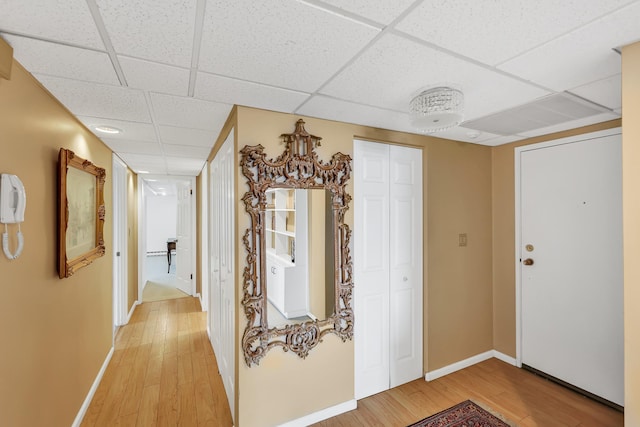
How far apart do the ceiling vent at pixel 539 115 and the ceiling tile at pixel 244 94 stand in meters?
1.45

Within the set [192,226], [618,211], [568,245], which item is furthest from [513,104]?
[192,226]

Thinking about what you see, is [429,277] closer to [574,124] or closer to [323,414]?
[323,414]

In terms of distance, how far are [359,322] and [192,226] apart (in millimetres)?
3862

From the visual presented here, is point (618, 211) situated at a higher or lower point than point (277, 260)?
higher

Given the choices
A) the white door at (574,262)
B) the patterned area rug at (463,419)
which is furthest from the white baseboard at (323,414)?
the white door at (574,262)

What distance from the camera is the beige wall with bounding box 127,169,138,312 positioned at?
14.3 feet

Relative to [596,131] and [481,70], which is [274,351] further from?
[596,131]

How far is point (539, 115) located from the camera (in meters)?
2.19

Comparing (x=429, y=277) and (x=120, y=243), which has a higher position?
(x=120, y=243)

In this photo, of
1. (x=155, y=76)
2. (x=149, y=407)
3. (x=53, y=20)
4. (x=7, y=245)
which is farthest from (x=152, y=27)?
(x=149, y=407)

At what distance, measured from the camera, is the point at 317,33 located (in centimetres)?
117

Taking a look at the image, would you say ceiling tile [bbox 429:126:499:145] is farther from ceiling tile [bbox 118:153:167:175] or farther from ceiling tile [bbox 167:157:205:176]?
ceiling tile [bbox 118:153:167:175]

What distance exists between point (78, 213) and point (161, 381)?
167 centimetres

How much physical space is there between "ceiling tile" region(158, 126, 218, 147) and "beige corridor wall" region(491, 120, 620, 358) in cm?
291
